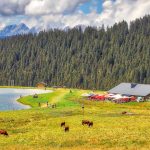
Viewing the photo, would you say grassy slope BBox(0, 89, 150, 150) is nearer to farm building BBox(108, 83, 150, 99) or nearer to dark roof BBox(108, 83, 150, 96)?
farm building BBox(108, 83, 150, 99)

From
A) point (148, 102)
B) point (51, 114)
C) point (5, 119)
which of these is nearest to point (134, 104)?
point (148, 102)

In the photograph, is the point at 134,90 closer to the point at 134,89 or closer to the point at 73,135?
the point at 134,89

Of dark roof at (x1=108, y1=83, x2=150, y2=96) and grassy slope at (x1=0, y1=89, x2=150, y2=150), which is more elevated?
dark roof at (x1=108, y1=83, x2=150, y2=96)

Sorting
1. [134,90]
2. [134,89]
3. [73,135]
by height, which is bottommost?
[73,135]

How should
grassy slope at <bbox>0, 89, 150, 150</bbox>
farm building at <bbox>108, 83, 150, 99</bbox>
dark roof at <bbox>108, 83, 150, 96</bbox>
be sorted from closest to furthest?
grassy slope at <bbox>0, 89, 150, 150</bbox>, farm building at <bbox>108, 83, 150, 99</bbox>, dark roof at <bbox>108, 83, 150, 96</bbox>

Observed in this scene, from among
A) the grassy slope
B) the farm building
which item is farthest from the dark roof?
→ the grassy slope

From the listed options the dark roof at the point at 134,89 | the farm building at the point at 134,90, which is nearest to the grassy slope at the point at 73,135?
the farm building at the point at 134,90

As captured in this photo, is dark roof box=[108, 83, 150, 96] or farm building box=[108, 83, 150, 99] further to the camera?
dark roof box=[108, 83, 150, 96]

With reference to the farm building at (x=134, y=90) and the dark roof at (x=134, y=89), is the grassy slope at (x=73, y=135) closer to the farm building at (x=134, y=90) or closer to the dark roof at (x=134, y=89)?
the farm building at (x=134, y=90)

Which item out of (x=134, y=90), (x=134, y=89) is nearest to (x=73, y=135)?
(x=134, y=90)

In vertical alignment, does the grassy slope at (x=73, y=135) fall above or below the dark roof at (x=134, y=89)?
below

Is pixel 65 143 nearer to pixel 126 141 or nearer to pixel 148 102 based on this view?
pixel 126 141

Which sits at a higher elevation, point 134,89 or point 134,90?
point 134,89

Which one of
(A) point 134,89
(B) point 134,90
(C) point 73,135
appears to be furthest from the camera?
(A) point 134,89
